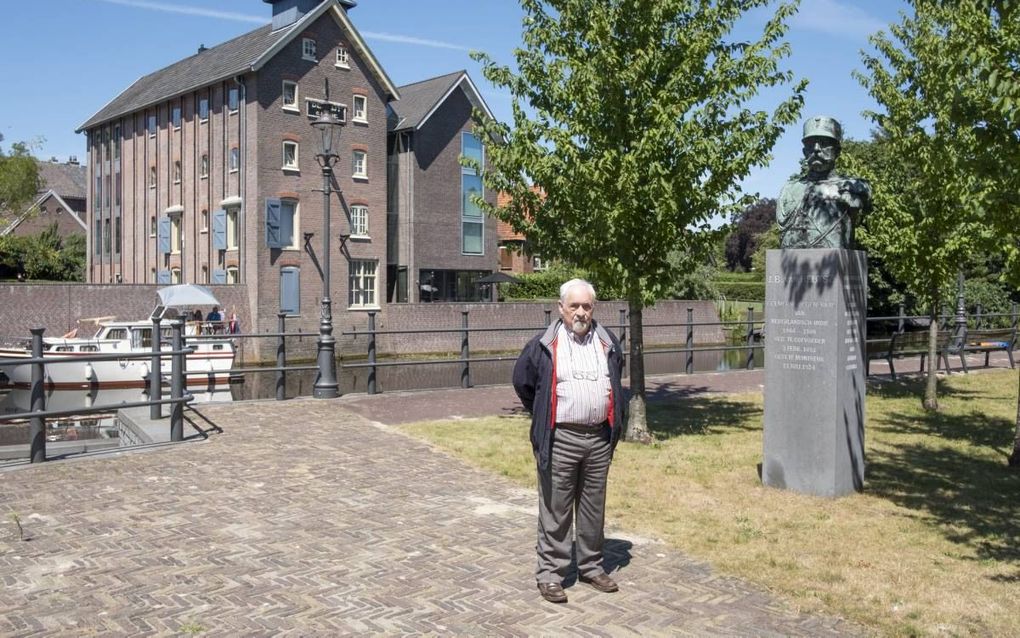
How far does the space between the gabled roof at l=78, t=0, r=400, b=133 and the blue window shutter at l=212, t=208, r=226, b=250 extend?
557 cm

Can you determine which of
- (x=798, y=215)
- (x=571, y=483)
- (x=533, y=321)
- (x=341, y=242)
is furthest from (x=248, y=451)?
(x=533, y=321)

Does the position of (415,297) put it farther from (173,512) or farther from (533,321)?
(173,512)

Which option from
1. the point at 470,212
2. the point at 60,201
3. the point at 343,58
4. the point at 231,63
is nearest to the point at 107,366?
the point at 231,63

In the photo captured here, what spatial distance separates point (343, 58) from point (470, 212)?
391 inches

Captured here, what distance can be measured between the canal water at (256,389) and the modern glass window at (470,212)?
1172cm

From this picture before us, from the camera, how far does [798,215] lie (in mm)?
8461

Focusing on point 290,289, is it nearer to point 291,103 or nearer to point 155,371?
point 291,103

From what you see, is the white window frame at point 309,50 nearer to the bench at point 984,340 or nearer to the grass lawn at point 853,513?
the bench at point 984,340

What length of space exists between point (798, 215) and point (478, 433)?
4.74m

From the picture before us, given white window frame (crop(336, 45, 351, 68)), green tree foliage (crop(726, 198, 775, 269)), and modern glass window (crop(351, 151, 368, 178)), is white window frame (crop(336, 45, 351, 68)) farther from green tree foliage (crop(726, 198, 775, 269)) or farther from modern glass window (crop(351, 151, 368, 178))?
green tree foliage (crop(726, 198, 775, 269))

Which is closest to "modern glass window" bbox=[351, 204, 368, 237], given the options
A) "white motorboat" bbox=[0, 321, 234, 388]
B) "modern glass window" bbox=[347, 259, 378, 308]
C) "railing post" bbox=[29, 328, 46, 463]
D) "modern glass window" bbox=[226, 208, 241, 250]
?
"modern glass window" bbox=[347, 259, 378, 308]

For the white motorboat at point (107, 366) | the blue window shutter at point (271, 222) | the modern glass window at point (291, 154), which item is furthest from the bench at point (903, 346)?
the modern glass window at point (291, 154)

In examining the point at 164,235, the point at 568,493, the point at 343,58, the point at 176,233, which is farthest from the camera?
the point at 164,235

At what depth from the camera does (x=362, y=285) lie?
39469mm
